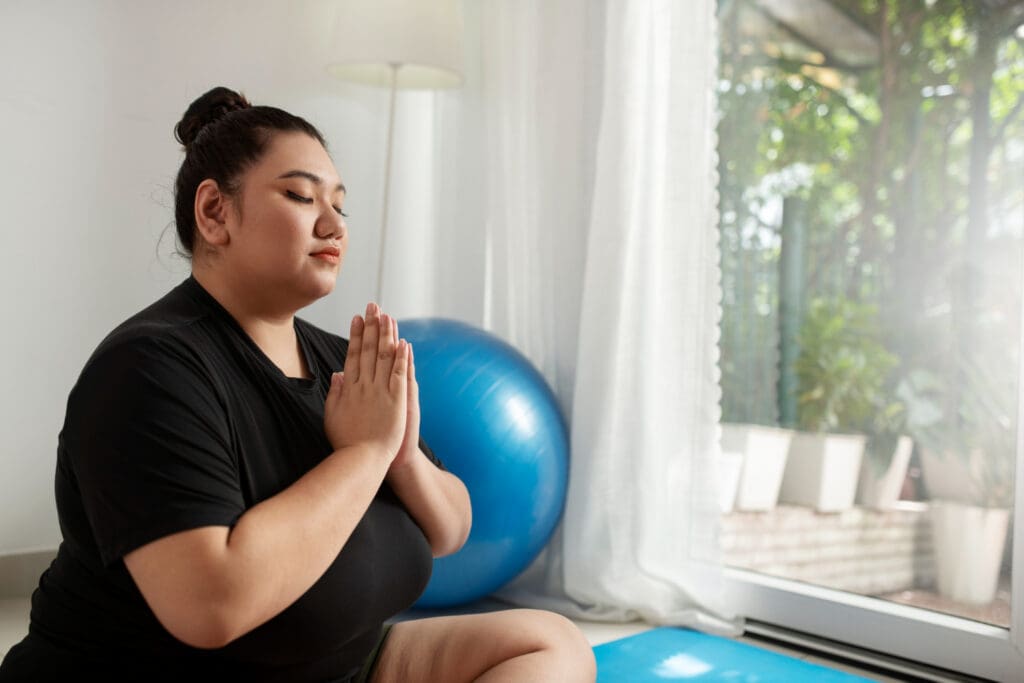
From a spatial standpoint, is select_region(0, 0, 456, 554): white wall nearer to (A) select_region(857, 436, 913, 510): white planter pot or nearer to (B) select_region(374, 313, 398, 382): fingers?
(B) select_region(374, 313, 398, 382): fingers

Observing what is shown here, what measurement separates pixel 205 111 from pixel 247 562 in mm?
691

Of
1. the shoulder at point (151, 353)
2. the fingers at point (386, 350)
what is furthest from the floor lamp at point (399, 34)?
the shoulder at point (151, 353)

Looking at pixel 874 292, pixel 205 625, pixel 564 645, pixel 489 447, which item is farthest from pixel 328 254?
pixel 874 292

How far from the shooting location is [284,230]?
1.38 meters

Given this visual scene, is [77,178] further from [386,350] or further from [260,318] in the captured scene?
[386,350]

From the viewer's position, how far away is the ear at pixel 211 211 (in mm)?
1398

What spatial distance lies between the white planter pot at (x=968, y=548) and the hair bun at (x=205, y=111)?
1802 millimetres

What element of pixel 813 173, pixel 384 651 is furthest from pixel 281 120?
pixel 813 173

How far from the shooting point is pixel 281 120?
146 centimetres

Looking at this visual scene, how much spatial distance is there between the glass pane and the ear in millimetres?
1668

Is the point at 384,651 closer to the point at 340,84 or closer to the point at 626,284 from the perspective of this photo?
the point at 626,284

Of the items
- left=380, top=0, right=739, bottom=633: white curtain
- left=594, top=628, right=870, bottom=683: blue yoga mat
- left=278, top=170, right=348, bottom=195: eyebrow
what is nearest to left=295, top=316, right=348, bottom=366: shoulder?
left=278, top=170, right=348, bottom=195: eyebrow

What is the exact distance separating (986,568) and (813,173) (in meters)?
1.03

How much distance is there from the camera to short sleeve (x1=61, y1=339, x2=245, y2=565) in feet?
3.64
